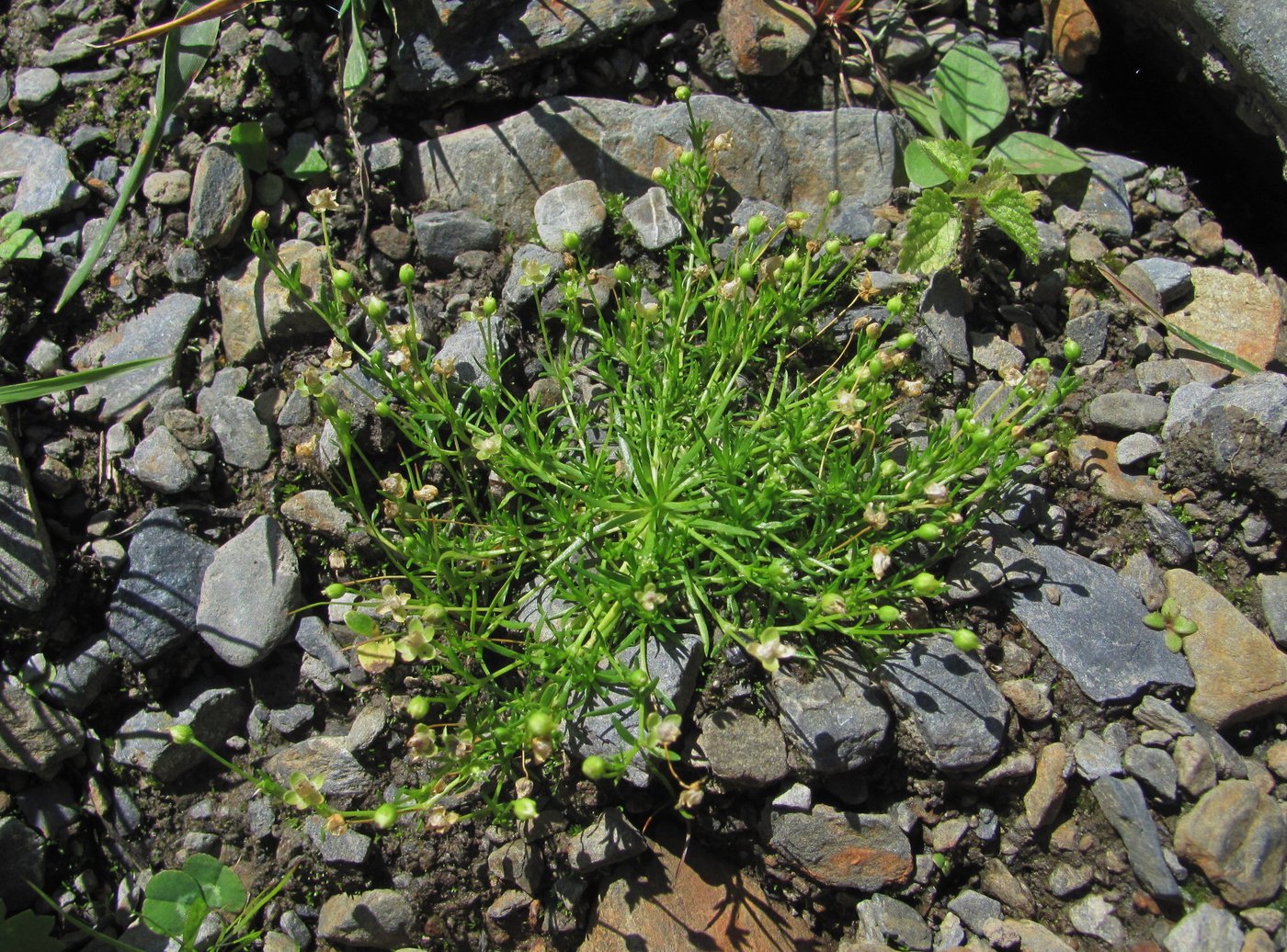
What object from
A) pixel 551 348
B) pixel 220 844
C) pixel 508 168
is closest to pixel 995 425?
pixel 551 348

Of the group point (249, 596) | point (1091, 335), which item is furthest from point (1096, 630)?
point (249, 596)

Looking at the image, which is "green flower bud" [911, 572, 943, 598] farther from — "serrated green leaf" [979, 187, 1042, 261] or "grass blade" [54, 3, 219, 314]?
"grass blade" [54, 3, 219, 314]

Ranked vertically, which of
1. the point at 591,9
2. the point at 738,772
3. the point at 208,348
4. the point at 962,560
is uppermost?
the point at 591,9

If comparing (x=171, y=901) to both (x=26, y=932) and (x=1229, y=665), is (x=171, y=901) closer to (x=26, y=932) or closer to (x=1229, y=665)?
(x=26, y=932)

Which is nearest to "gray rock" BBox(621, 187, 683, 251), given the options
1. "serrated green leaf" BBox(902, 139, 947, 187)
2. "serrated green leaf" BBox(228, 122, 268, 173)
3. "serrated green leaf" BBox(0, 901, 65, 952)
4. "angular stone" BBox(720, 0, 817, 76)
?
"angular stone" BBox(720, 0, 817, 76)

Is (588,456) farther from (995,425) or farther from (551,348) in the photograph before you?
(995,425)

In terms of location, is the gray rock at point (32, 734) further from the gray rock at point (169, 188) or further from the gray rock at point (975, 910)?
the gray rock at point (975, 910)
